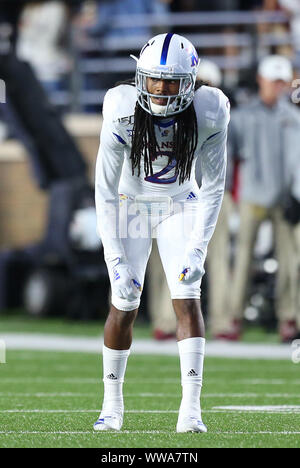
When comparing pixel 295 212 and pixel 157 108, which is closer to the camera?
pixel 157 108

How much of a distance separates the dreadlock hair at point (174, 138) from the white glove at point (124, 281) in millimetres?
466

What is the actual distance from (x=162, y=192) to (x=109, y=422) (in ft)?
3.44

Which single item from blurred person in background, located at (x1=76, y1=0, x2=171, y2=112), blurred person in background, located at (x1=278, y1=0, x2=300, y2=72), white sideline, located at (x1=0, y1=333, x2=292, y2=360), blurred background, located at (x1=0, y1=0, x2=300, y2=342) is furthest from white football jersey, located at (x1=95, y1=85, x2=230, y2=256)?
blurred person in background, located at (x1=76, y1=0, x2=171, y2=112)

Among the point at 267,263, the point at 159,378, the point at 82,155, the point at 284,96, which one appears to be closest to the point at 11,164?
the point at 82,155

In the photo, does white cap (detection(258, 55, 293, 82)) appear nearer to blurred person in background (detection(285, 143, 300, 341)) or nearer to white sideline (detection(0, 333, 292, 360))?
blurred person in background (detection(285, 143, 300, 341))

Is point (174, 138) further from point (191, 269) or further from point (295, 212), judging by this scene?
point (295, 212)

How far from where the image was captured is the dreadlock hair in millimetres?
5891

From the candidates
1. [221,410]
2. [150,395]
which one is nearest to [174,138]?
[221,410]

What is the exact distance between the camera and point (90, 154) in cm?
1565

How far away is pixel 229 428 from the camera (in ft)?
19.5

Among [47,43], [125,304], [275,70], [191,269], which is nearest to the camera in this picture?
[191,269]

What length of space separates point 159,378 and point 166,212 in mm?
2912

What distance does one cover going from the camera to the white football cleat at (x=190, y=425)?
18.8ft
